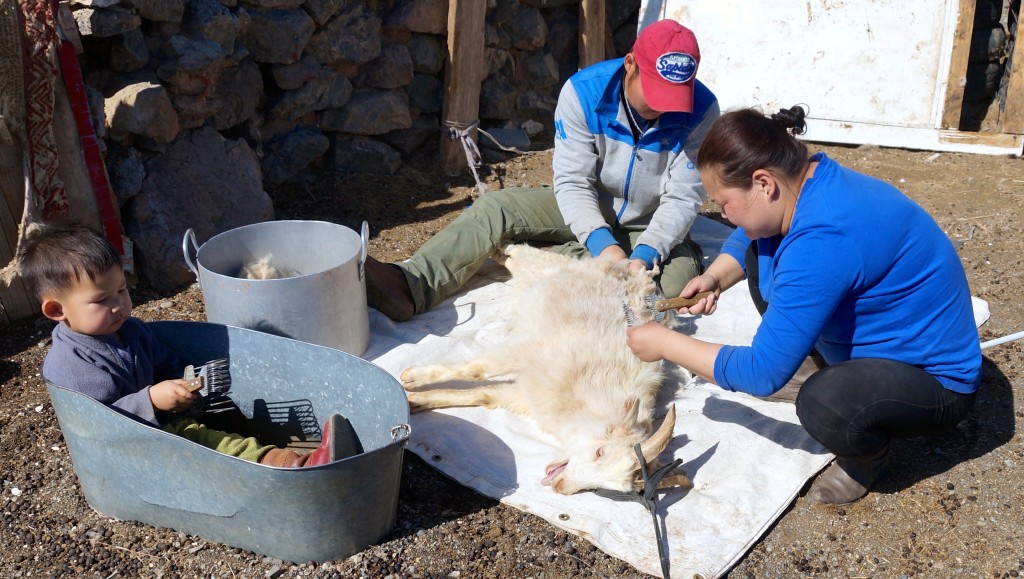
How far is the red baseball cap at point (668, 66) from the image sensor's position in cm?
340

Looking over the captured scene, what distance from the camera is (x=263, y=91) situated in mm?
5016

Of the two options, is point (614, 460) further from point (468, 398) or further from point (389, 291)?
point (389, 291)

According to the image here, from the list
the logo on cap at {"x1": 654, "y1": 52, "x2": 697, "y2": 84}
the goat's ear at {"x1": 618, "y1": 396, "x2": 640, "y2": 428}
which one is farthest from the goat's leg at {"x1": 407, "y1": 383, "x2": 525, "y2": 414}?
the logo on cap at {"x1": 654, "y1": 52, "x2": 697, "y2": 84}

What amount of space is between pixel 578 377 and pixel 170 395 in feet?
4.89

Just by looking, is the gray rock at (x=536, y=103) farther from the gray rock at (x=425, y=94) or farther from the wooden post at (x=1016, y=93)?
the wooden post at (x=1016, y=93)

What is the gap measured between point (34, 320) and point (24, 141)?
2.87 feet

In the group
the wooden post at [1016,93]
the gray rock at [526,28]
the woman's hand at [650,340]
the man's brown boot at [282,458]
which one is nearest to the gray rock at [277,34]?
the gray rock at [526,28]

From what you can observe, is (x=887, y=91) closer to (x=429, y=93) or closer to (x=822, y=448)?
(x=429, y=93)

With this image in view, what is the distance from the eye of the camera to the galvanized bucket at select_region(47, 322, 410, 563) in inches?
92.4

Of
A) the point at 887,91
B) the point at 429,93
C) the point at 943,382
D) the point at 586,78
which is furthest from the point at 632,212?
the point at 887,91

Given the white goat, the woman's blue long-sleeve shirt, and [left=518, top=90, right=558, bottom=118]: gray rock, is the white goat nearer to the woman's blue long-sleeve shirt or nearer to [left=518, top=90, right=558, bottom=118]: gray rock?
the woman's blue long-sleeve shirt

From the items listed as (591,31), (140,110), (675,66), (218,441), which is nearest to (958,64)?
(591,31)

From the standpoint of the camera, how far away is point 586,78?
394 centimetres

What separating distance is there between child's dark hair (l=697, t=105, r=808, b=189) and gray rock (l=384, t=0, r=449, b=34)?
3.58 m
